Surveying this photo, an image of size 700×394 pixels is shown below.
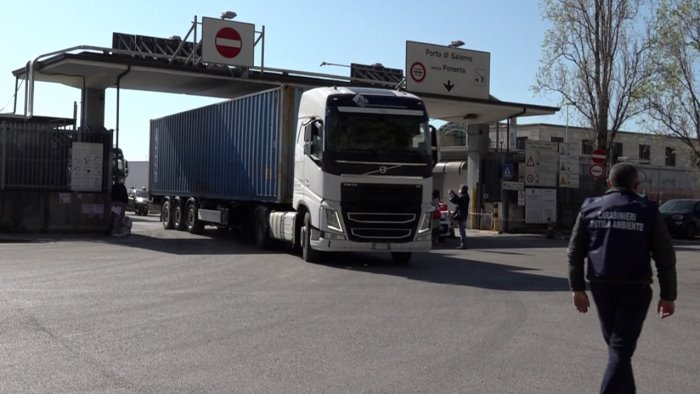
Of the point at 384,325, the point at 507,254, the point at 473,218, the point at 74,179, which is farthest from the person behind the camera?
the point at 473,218

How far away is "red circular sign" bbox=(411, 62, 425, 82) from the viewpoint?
2881 cm

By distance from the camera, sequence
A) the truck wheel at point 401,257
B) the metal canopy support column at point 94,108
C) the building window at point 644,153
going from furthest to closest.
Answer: the building window at point 644,153, the metal canopy support column at point 94,108, the truck wheel at point 401,257

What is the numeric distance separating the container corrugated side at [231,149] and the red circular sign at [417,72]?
810 cm

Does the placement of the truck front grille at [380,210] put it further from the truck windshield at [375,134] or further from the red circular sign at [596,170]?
the red circular sign at [596,170]

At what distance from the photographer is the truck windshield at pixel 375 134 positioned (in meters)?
16.1

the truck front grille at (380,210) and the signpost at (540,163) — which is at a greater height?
the signpost at (540,163)

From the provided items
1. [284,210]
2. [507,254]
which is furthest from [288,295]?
[507,254]

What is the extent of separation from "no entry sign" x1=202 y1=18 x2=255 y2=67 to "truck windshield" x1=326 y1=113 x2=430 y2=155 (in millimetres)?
9578

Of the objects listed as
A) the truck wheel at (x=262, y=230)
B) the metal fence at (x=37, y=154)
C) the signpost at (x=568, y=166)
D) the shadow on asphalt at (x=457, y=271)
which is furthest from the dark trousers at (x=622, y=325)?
the signpost at (x=568, y=166)

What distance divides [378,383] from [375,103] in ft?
33.8

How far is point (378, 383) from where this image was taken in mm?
6809

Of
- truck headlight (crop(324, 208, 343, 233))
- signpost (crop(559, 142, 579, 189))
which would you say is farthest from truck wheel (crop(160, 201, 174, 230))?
signpost (crop(559, 142, 579, 189))

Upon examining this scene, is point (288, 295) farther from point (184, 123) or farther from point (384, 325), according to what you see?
point (184, 123)

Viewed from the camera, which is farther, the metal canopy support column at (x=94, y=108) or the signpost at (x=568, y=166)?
the signpost at (x=568, y=166)
